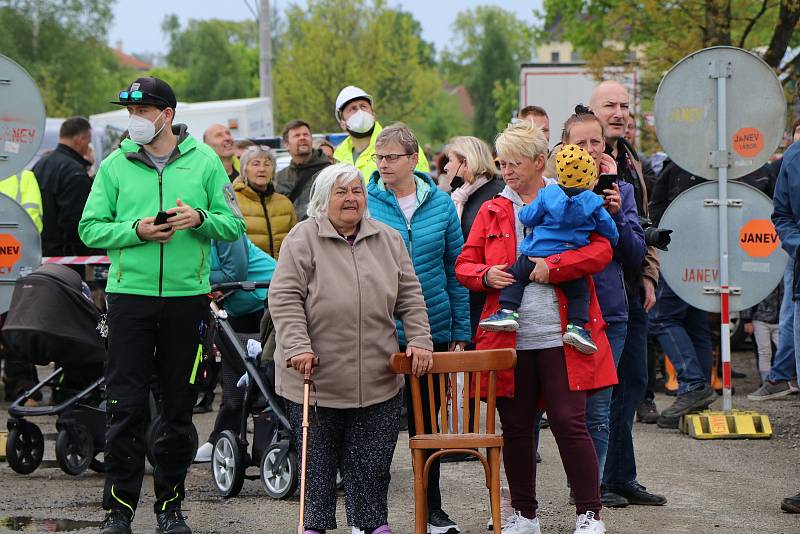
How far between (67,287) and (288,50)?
5049cm

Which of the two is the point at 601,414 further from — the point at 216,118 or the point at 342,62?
the point at 342,62

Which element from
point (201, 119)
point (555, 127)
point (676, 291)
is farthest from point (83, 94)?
point (676, 291)

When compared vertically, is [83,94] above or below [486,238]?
above

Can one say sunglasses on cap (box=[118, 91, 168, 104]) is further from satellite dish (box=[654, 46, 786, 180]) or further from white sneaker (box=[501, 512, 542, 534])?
satellite dish (box=[654, 46, 786, 180])

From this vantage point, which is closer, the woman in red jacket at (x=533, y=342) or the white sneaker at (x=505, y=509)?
the woman in red jacket at (x=533, y=342)

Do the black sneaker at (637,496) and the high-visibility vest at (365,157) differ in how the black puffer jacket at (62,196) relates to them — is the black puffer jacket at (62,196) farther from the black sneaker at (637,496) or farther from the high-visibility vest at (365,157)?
the black sneaker at (637,496)

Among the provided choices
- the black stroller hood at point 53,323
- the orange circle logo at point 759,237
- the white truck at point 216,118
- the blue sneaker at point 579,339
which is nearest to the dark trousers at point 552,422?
the blue sneaker at point 579,339

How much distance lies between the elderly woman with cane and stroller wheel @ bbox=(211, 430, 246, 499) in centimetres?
194

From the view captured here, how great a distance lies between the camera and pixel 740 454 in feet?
31.1

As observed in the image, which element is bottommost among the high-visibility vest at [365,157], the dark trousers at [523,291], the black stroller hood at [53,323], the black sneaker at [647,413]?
the black sneaker at [647,413]

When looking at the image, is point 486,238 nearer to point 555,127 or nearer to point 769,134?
point 769,134

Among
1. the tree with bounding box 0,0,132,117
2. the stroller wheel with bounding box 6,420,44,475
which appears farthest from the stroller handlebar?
the tree with bounding box 0,0,132,117

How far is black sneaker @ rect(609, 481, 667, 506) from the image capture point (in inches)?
300

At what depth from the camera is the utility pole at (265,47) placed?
33406 millimetres
